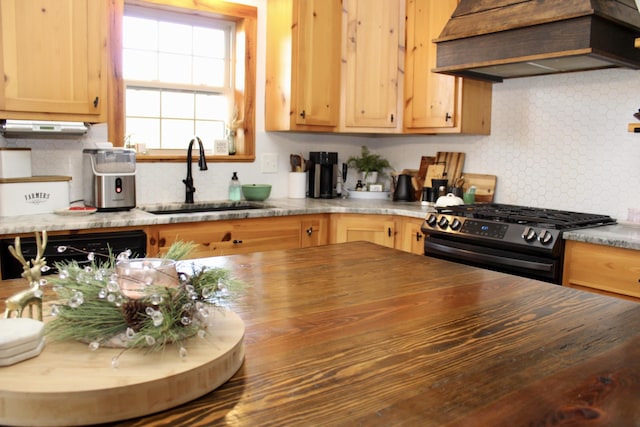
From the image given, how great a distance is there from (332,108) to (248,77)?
0.63 metres

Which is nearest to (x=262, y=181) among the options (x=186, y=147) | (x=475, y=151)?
(x=186, y=147)

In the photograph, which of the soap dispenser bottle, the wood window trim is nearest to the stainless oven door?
the soap dispenser bottle

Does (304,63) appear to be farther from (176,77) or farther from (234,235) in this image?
(234,235)

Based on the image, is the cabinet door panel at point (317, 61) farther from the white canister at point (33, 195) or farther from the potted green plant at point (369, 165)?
the white canister at point (33, 195)

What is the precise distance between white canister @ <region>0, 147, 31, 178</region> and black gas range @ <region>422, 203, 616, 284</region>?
2.19 metres

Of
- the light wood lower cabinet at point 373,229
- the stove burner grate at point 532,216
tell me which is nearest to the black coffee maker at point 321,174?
the light wood lower cabinet at point 373,229

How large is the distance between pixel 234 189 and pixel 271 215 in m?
0.60

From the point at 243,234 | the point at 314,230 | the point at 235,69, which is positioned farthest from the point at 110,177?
the point at 235,69

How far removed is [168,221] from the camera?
2986 millimetres

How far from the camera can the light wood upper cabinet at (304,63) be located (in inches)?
148

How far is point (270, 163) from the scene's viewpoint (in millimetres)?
4164

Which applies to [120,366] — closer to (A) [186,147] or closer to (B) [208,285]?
(B) [208,285]

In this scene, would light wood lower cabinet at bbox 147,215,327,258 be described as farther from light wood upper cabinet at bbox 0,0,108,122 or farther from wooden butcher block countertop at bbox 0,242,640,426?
wooden butcher block countertop at bbox 0,242,640,426

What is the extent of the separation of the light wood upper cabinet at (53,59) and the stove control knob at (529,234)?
228cm
